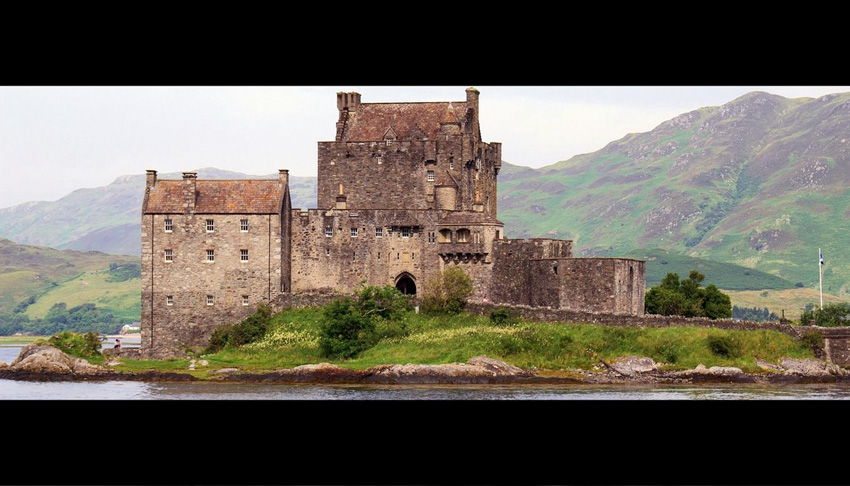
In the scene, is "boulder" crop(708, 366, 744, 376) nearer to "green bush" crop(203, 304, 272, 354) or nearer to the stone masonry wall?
"green bush" crop(203, 304, 272, 354)

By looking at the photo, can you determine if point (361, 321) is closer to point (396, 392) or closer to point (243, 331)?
point (243, 331)

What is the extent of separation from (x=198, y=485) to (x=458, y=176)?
2185 inches

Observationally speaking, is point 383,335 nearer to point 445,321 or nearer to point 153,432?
point 445,321

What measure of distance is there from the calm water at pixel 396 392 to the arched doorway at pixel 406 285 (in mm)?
11042

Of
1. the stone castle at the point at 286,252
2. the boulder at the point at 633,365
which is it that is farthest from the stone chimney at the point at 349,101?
the boulder at the point at 633,365

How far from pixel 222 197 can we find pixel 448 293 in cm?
1246

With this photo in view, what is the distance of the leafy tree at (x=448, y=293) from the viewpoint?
202 feet

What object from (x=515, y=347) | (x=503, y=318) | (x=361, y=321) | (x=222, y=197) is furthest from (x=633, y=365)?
(x=222, y=197)

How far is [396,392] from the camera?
169 ft

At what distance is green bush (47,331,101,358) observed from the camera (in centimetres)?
6331

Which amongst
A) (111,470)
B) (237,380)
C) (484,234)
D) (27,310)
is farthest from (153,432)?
(27,310)

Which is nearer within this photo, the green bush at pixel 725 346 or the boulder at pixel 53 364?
the green bush at pixel 725 346

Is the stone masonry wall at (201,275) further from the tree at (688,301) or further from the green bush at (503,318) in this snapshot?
the tree at (688,301)

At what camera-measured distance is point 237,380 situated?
57.6m
